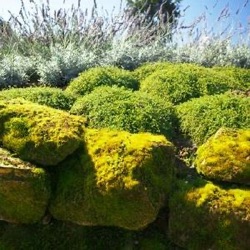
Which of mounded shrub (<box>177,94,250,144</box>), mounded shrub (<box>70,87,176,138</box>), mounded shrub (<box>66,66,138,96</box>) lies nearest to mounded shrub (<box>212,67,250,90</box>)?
mounded shrub (<box>66,66,138,96</box>)

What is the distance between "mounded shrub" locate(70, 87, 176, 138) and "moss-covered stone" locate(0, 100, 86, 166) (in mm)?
508

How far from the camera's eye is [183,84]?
6727 mm

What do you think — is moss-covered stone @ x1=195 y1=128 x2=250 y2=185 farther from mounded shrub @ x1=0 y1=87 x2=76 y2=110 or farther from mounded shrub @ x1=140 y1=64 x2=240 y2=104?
mounded shrub @ x1=0 y1=87 x2=76 y2=110

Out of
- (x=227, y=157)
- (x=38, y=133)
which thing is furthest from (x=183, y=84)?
(x=38, y=133)

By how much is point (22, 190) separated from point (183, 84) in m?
3.23

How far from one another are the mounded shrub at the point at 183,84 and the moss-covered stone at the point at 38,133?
2024 millimetres

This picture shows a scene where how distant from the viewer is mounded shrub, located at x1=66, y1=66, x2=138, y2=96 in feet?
21.8

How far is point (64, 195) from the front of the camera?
431 centimetres

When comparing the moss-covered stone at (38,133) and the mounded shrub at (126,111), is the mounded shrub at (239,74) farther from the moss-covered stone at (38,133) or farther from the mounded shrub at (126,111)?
the moss-covered stone at (38,133)

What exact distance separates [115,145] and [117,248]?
37.0 inches

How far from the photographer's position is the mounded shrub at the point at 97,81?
6641mm

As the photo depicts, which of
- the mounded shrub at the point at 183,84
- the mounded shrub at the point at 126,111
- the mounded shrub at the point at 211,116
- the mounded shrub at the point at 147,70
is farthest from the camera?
the mounded shrub at the point at 147,70

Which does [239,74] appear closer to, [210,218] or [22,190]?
[210,218]

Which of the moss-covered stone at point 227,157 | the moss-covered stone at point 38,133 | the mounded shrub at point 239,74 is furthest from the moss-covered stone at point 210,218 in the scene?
the mounded shrub at point 239,74
